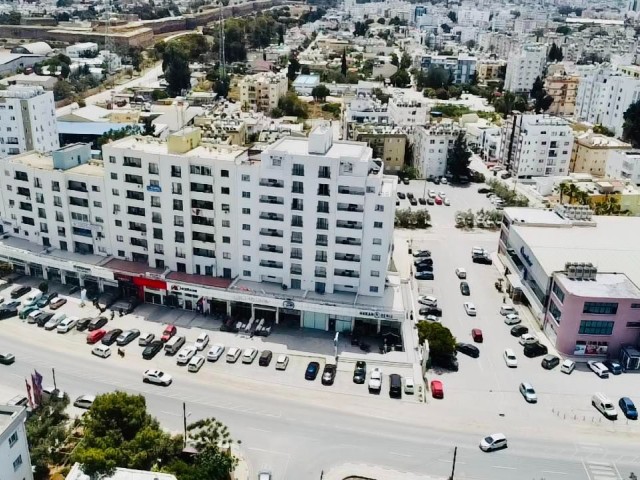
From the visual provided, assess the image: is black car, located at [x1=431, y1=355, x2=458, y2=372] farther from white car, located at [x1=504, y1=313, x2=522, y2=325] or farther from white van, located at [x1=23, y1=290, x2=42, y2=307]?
white van, located at [x1=23, y1=290, x2=42, y2=307]

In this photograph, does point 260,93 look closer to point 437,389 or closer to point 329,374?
point 329,374

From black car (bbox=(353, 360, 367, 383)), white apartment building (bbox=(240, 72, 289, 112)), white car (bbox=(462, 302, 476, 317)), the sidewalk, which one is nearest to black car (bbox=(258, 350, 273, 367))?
black car (bbox=(353, 360, 367, 383))

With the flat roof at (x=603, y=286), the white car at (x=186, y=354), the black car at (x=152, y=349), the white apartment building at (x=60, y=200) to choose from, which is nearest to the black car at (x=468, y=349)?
the flat roof at (x=603, y=286)

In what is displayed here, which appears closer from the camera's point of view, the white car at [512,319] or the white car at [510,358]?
the white car at [510,358]

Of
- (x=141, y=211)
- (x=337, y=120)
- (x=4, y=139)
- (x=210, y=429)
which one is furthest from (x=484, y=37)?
(x=210, y=429)

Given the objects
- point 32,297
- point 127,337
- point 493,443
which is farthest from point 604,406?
point 32,297

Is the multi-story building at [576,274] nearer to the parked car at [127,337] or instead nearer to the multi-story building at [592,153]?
the multi-story building at [592,153]
